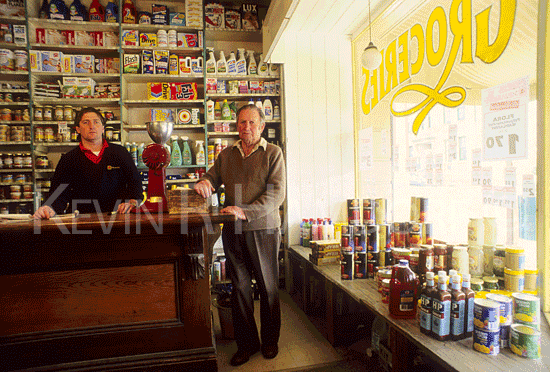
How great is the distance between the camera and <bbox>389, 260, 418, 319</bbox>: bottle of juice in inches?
71.4

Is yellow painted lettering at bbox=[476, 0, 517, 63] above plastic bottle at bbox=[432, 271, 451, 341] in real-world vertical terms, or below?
above

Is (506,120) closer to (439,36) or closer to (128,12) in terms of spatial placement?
(439,36)

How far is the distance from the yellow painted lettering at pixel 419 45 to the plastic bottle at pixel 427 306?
1.99 m

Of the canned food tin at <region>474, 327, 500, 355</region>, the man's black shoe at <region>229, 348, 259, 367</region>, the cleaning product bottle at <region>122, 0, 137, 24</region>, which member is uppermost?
the cleaning product bottle at <region>122, 0, 137, 24</region>

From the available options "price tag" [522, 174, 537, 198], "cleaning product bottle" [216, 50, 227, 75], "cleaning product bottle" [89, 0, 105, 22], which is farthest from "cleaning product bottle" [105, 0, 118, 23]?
"price tag" [522, 174, 537, 198]

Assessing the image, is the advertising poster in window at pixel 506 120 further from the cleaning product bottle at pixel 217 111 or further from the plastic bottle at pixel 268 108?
the cleaning product bottle at pixel 217 111

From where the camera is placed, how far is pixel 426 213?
2.39 meters

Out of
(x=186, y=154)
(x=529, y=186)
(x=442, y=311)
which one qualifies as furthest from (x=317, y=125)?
(x=442, y=311)

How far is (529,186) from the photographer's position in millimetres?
1907

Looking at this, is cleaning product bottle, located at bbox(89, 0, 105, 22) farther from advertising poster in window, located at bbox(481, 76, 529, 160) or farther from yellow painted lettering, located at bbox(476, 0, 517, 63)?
advertising poster in window, located at bbox(481, 76, 529, 160)

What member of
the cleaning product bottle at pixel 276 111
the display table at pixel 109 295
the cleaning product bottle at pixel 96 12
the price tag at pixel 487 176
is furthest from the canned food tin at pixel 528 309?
the cleaning product bottle at pixel 96 12

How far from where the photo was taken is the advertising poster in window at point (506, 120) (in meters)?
1.88

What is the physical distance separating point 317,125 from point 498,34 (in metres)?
2.18

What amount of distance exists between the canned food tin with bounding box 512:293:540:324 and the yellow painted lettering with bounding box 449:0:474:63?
1628 mm
